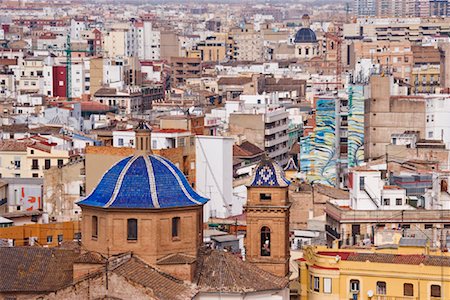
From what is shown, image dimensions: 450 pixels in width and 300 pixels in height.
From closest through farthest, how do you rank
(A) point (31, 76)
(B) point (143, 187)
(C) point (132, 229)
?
(C) point (132, 229), (B) point (143, 187), (A) point (31, 76)

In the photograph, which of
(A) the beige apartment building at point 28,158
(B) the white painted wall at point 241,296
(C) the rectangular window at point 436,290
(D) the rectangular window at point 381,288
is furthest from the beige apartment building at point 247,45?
(B) the white painted wall at point 241,296

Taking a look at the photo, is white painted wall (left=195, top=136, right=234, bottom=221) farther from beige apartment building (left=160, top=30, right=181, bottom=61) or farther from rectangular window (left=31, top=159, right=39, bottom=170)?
beige apartment building (left=160, top=30, right=181, bottom=61)

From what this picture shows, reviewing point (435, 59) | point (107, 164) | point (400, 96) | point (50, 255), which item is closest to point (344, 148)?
point (400, 96)

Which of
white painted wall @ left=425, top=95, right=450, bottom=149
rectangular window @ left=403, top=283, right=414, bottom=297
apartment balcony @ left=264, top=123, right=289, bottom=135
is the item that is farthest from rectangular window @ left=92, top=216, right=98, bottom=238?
apartment balcony @ left=264, top=123, right=289, bottom=135

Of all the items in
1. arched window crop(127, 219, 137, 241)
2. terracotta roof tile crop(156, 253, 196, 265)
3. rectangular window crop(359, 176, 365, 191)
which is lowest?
terracotta roof tile crop(156, 253, 196, 265)

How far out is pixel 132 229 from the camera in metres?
36.2

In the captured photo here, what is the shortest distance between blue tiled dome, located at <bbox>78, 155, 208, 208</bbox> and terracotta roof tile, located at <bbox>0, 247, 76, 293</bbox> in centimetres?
136

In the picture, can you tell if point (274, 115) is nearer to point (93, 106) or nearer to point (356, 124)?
point (356, 124)

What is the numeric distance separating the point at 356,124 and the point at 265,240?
30.6 metres

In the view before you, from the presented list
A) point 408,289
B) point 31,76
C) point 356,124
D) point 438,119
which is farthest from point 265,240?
point 31,76

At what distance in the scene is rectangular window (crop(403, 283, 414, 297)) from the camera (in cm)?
3894

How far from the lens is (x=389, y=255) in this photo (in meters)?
39.7

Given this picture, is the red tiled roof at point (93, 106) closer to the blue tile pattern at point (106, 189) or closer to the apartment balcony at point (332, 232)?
the apartment balcony at point (332, 232)

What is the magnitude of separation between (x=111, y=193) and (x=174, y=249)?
170 cm
